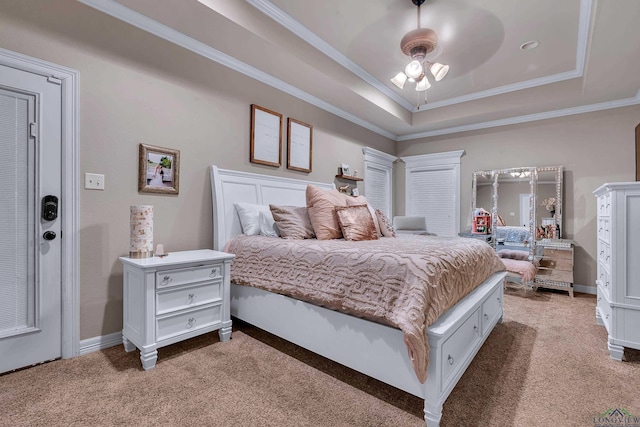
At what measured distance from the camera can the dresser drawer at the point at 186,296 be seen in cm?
190

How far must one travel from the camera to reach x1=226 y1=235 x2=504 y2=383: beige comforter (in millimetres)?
1368

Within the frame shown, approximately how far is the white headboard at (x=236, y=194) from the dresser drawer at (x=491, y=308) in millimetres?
2095

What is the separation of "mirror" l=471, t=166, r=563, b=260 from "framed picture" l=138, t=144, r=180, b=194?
4.30m

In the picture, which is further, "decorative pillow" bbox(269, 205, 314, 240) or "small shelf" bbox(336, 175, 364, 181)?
"small shelf" bbox(336, 175, 364, 181)

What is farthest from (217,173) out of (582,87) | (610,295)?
(582,87)

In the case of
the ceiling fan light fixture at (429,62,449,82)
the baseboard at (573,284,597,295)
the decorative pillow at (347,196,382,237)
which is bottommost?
the baseboard at (573,284,597,295)

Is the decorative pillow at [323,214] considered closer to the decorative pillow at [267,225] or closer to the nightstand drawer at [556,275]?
the decorative pillow at [267,225]

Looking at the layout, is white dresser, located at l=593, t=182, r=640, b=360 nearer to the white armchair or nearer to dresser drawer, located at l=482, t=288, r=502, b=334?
dresser drawer, located at l=482, t=288, r=502, b=334

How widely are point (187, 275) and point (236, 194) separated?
1.06 meters

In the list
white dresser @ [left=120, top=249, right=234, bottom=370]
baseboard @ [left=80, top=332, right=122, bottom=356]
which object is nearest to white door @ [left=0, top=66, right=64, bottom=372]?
baseboard @ [left=80, top=332, right=122, bottom=356]

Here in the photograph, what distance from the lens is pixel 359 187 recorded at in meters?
4.73

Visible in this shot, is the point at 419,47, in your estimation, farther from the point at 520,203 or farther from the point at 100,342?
the point at 100,342

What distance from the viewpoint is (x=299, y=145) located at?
12.0 feet

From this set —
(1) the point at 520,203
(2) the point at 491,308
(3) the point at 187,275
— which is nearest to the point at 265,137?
(3) the point at 187,275
